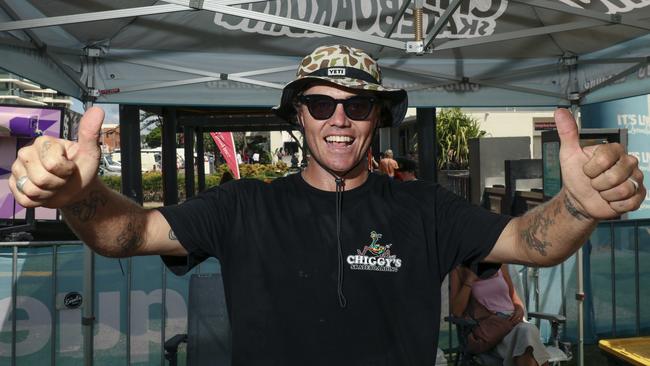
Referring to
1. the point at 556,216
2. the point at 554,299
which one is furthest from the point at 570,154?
the point at 554,299

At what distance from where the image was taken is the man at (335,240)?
165 cm

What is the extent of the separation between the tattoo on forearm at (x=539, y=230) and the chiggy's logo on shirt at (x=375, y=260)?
0.38 meters

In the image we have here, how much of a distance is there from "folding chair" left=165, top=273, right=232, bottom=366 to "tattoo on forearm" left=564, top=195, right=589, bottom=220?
113 inches

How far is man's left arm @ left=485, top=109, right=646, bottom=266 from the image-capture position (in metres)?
1.31

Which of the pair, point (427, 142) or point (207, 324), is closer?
point (207, 324)

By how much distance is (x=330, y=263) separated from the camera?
172 cm

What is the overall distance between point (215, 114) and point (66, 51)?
8225mm

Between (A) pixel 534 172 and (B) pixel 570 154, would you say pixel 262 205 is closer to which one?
(B) pixel 570 154

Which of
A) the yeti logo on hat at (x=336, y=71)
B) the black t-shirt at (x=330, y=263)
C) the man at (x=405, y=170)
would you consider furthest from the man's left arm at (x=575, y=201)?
the man at (x=405, y=170)

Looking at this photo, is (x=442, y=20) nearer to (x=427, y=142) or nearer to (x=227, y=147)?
(x=427, y=142)

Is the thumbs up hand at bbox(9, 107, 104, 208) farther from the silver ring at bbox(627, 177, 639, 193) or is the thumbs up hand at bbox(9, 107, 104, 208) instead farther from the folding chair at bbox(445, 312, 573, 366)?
the folding chair at bbox(445, 312, 573, 366)

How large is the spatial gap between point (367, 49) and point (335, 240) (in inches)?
130

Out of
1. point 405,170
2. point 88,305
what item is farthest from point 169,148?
point 88,305

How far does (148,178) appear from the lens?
2731 centimetres
